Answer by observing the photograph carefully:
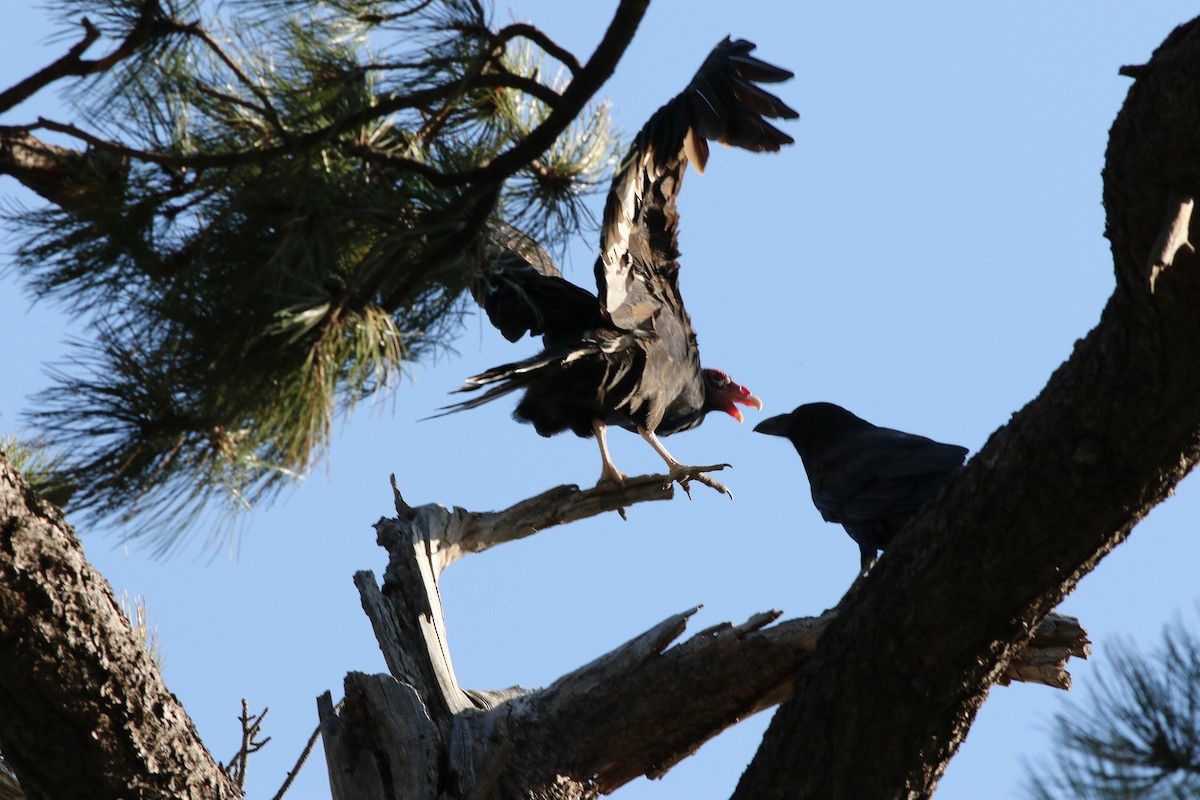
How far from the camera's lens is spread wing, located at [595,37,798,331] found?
4309mm

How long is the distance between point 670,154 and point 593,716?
218cm

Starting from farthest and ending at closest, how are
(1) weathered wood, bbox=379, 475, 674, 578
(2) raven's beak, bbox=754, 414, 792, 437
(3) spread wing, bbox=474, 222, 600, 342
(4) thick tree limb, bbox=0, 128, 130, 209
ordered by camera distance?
1. (2) raven's beak, bbox=754, 414, 792, 437
2. (3) spread wing, bbox=474, 222, 600, 342
3. (1) weathered wood, bbox=379, 475, 674, 578
4. (4) thick tree limb, bbox=0, 128, 130, 209

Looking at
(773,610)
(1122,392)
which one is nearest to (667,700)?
(773,610)

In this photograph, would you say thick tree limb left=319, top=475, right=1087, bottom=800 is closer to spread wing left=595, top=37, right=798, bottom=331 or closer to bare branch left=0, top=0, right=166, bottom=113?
spread wing left=595, top=37, right=798, bottom=331

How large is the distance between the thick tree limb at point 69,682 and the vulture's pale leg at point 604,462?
7.33ft

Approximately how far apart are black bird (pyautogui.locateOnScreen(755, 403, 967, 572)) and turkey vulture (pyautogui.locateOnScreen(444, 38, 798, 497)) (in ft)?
2.40

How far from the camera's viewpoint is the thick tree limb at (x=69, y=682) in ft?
8.52

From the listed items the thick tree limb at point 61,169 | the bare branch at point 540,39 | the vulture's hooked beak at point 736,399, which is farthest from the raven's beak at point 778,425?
the thick tree limb at point 61,169

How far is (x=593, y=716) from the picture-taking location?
3.41m

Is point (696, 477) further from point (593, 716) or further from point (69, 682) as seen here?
point (69, 682)

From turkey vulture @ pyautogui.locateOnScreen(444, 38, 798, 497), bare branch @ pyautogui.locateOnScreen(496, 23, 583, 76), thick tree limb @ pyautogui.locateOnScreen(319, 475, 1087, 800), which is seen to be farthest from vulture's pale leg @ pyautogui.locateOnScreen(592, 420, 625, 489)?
bare branch @ pyautogui.locateOnScreen(496, 23, 583, 76)

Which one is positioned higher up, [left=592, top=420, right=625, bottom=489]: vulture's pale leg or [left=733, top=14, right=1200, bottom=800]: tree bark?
[left=592, top=420, right=625, bottom=489]: vulture's pale leg

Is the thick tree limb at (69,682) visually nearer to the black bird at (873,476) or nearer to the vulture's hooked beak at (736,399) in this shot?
the black bird at (873,476)

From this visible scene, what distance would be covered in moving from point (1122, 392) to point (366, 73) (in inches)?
67.2
